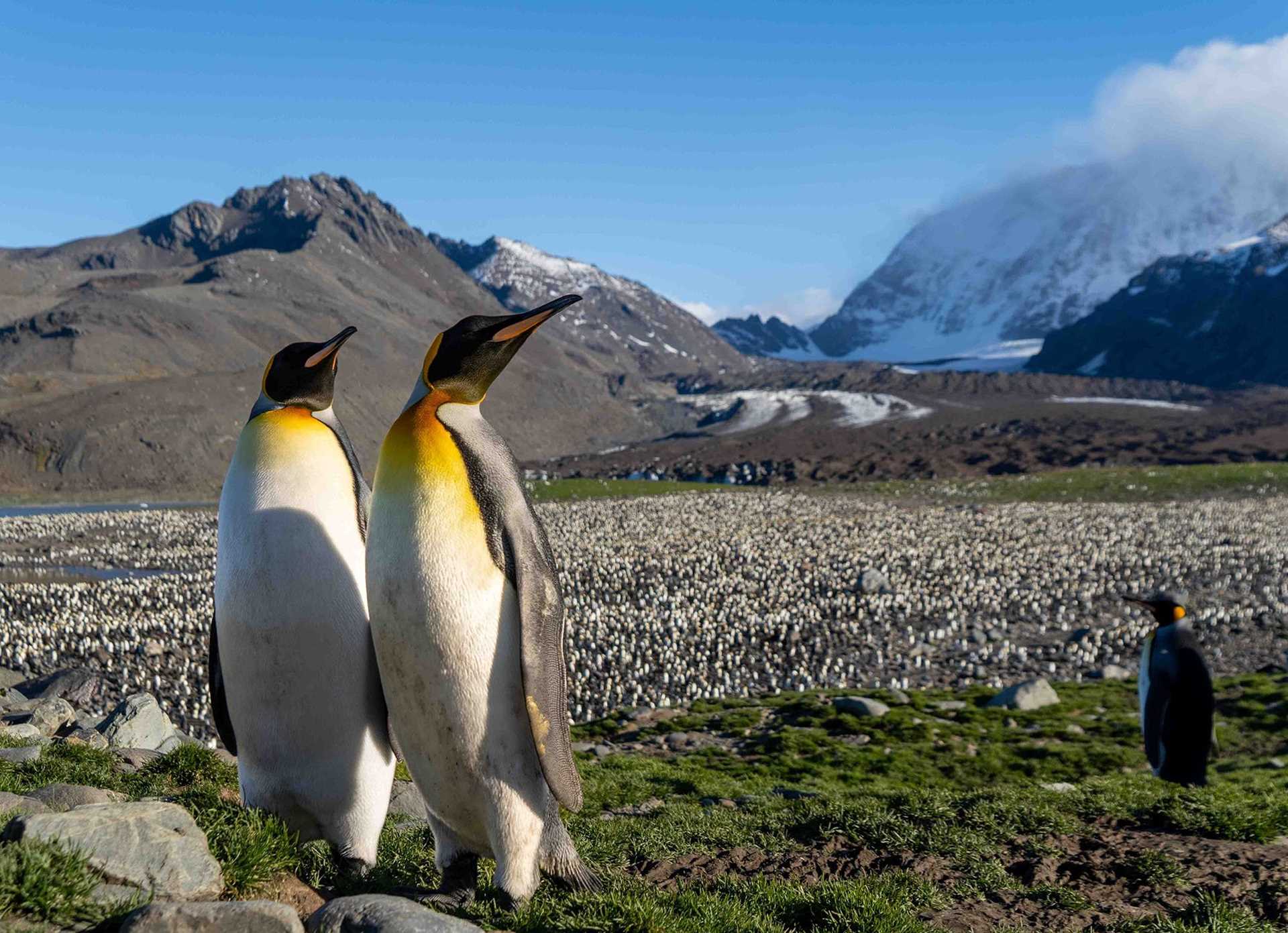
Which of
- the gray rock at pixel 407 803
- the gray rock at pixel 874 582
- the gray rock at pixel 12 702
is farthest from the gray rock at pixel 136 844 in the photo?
the gray rock at pixel 874 582

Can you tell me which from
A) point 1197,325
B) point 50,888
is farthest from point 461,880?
point 1197,325

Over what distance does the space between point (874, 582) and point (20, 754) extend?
20383mm

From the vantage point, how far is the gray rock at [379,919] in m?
2.93

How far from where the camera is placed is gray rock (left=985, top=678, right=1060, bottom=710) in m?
13.0

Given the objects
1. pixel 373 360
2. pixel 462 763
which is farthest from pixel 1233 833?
pixel 373 360

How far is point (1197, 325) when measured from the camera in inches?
6220

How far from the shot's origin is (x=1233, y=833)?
5.84m

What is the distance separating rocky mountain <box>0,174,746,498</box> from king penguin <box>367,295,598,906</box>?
61.2 m

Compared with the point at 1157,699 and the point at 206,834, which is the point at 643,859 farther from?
the point at 1157,699

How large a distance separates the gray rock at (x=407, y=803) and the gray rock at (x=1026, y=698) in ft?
30.0

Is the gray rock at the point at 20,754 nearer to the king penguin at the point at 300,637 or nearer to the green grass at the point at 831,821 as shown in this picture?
the green grass at the point at 831,821

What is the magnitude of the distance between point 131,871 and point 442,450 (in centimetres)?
182

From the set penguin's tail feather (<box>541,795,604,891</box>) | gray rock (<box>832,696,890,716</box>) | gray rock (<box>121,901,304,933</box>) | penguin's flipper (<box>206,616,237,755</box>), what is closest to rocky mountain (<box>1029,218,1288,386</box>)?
gray rock (<box>832,696,890,716</box>)

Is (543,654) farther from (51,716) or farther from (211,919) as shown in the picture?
(51,716)
